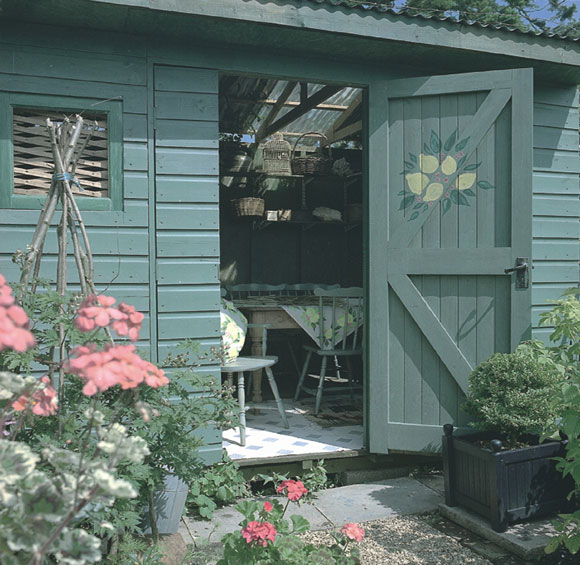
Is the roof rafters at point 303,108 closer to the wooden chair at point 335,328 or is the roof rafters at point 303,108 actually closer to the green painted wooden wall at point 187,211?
the green painted wooden wall at point 187,211

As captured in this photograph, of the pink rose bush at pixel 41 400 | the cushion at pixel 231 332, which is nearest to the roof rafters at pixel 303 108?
the cushion at pixel 231 332

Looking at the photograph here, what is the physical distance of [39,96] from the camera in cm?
297

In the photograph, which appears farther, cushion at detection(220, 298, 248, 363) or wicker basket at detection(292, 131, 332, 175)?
wicker basket at detection(292, 131, 332, 175)

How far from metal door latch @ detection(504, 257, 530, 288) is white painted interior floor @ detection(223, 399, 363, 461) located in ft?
4.50

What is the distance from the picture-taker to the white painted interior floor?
3513mm

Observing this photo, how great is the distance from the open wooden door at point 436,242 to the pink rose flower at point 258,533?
171 centimetres

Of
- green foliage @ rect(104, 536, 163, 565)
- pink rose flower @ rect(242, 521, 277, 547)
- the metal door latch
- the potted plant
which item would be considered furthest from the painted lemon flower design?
green foliage @ rect(104, 536, 163, 565)

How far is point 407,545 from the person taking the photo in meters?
2.73

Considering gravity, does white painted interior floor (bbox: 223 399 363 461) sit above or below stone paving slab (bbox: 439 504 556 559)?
above

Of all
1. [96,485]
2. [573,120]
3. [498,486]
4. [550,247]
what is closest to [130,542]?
[96,485]

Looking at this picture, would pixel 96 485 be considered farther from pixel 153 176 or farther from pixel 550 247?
pixel 550 247

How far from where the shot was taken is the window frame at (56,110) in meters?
2.92

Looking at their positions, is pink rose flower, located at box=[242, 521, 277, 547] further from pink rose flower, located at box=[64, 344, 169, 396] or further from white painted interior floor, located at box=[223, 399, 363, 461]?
white painted interior floor, located at box=[223, 399, 363, 461]

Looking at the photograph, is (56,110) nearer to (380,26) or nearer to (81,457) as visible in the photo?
(380,26)
